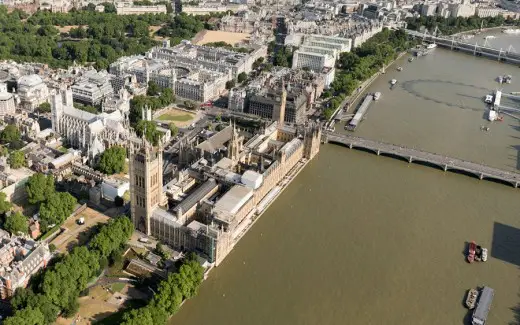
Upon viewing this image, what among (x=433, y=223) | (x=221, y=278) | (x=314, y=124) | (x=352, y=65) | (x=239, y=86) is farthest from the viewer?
(x=352, y=65)

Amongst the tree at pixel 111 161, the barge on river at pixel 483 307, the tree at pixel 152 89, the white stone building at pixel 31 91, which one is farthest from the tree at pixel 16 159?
the barge on river at pixel 483 307

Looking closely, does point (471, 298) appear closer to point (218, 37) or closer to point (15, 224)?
point (15, 224)

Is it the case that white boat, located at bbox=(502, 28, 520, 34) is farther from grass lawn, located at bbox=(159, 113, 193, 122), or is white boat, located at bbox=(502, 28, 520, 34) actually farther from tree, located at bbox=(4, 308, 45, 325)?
tree, located at bbox=(4, 308, 45, 325)

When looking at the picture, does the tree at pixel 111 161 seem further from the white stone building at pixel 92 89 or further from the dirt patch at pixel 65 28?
the dirt patch at pixel 65 28

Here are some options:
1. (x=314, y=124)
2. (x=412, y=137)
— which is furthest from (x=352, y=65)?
(x=314, y=124)

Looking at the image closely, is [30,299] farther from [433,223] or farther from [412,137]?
[412,137]

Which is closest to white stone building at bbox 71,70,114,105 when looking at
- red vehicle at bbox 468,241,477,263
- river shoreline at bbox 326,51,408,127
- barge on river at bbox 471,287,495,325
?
river shoreline at bbox 326,51,408,127
